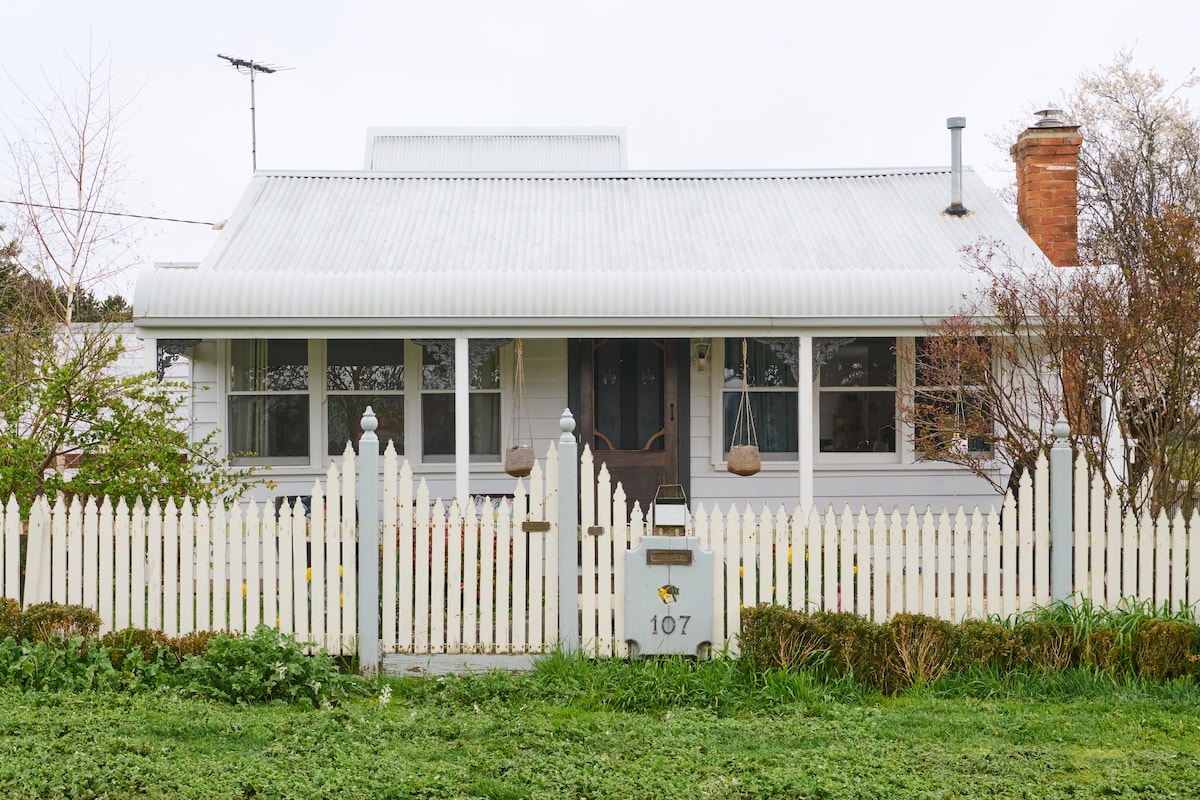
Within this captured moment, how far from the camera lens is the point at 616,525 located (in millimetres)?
6992

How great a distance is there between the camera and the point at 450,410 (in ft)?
39.5

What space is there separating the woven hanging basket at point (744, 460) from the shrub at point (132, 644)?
5.53 meters

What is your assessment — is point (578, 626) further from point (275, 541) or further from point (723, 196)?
point (723, 196)

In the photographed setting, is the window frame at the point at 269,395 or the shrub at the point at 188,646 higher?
the window frame at the point at 269,395

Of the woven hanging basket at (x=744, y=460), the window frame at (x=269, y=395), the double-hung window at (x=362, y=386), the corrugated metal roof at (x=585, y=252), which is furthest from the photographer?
the double-hung window at (x=362, y=386)

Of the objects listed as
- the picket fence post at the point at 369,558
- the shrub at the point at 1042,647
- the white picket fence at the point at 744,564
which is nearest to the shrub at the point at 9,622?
the picket fence post at the point at 369,558

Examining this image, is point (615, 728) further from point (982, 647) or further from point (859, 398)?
point (859, 398)

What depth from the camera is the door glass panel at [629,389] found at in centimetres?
1203

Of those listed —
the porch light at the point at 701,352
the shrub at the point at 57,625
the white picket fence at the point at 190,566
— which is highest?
the porch light at the point at 701,352

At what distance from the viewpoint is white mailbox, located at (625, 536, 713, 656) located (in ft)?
22.5

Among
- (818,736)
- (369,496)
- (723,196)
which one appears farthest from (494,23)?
(818,736)

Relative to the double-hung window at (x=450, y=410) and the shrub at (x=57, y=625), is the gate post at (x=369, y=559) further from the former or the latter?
the double-hung window at (x=450, y=410)

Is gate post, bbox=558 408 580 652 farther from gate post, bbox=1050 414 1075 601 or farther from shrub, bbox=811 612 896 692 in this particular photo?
gate post, bbox=1050 414 1075 601

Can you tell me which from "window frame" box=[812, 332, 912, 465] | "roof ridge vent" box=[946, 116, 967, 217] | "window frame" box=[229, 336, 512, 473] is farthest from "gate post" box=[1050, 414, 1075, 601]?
"roof ridge vent" box=[946, 116, 967, 217]
